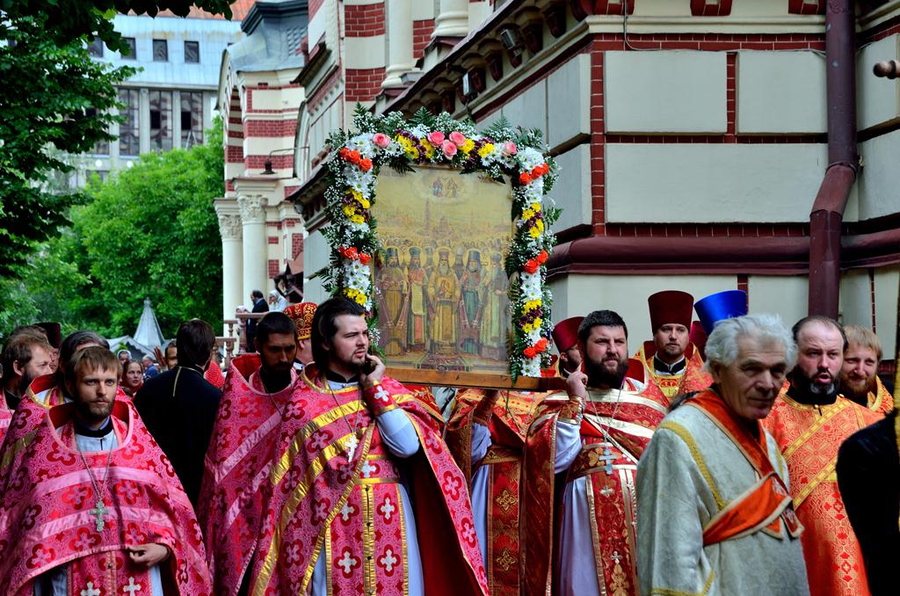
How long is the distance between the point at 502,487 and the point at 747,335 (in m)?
4.19

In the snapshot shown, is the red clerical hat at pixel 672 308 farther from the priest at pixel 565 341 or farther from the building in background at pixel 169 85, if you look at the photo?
the building in background at pixel 169 85

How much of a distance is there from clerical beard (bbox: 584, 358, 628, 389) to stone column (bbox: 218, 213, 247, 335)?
4151cm

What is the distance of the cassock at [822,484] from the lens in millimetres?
7297

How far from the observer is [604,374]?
334 inches

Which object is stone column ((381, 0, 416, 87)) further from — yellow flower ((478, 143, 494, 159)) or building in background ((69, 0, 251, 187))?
building in background ((69, 0, 251, 187))

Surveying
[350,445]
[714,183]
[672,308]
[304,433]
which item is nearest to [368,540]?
[350,445]

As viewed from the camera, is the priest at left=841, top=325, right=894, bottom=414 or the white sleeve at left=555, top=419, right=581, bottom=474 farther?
the white sleeve at left=555, top=419, right=581, bottom=474

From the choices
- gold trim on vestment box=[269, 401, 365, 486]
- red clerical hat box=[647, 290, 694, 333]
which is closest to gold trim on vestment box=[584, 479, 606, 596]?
gold trim on vestment box=[269, 401, 365, 486]

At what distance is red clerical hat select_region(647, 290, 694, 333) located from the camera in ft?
32.7

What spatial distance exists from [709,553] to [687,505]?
0.19m

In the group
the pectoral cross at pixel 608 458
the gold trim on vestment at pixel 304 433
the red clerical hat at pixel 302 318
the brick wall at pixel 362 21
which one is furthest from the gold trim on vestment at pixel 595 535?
the brick wall at pixel 362 21

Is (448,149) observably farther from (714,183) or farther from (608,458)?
(714,183)

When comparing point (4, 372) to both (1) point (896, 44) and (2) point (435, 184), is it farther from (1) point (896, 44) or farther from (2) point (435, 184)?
(1) point (896, 44)

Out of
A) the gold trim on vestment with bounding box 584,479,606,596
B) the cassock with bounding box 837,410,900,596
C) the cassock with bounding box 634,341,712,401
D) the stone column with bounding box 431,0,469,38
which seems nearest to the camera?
the cassock with bounding box 837,410,900,596
